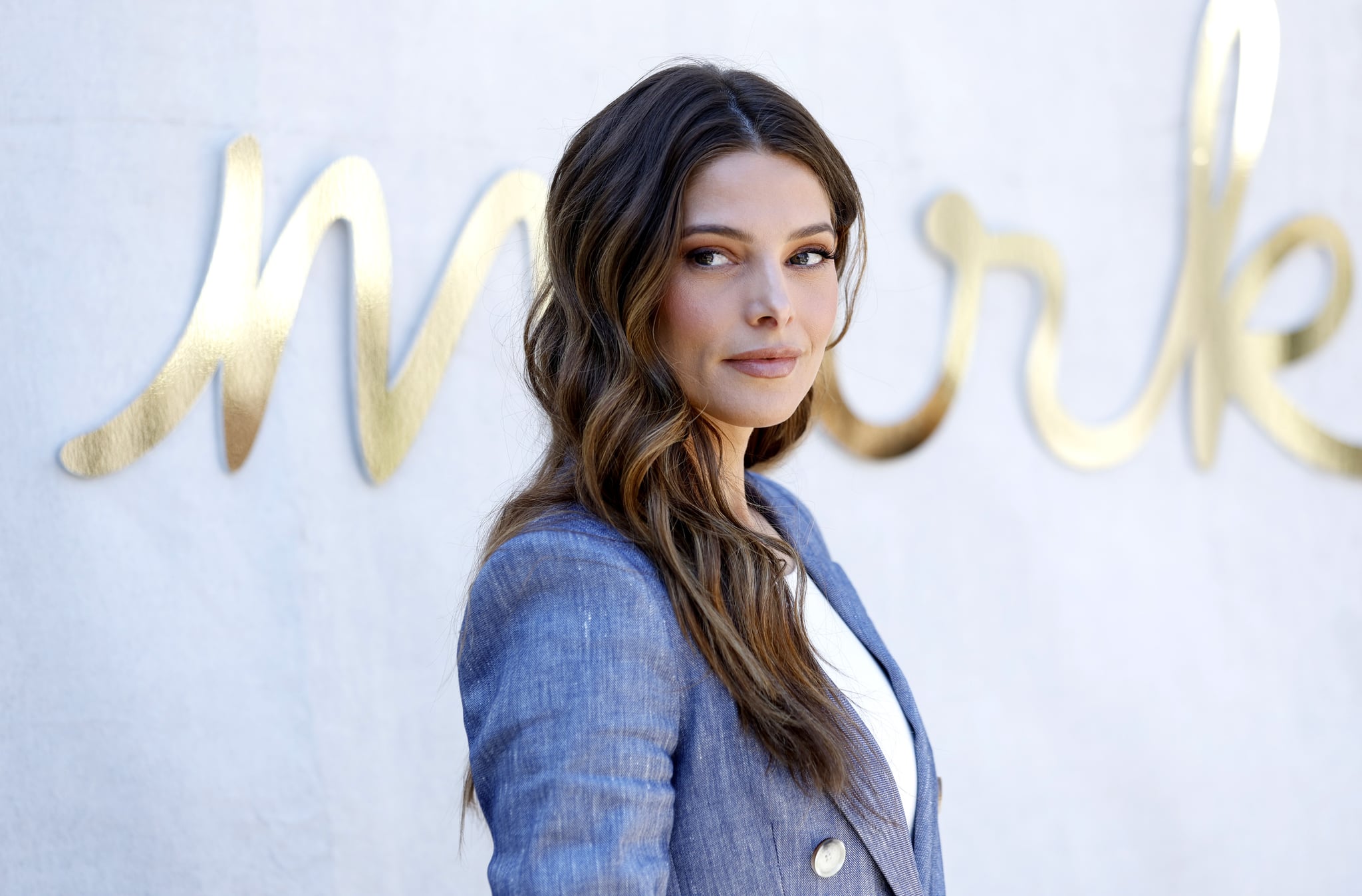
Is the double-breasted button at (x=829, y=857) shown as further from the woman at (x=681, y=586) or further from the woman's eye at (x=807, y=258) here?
the woman's eye at (x=807, y=258)

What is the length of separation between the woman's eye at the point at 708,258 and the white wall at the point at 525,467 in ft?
1.99

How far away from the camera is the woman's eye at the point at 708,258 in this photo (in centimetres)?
113

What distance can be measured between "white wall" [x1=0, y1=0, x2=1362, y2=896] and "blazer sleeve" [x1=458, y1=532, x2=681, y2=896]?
77 cm

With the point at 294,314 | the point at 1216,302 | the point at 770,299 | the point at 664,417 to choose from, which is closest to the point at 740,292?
the point at 770,299

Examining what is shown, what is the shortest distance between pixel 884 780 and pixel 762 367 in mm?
403

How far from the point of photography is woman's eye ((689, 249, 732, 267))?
1.13m

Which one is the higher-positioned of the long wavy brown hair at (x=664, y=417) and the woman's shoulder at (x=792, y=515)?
the long wavy brown hair at (x=664, y=417)

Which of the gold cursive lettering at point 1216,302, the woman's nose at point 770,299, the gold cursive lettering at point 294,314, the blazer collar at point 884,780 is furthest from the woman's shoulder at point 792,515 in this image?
the gold cursive lettering at point 1216,302

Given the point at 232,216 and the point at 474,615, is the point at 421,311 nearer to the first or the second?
the point at 232,216

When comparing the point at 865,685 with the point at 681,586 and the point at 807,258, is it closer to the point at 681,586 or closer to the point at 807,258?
the point at 681,586

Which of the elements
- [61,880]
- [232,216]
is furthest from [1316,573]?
[61,880]

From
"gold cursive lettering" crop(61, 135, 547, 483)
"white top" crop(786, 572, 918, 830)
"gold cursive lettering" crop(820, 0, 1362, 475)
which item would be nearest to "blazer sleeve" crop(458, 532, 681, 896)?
"white top" crop(786, 572, 918, 830)

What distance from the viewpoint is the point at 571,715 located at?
90cm

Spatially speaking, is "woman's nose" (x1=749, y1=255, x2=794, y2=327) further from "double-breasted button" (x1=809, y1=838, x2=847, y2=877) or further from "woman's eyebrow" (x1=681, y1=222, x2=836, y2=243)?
"double-breasted button" (x1=809, y1=838, x2=847, y2=877)
